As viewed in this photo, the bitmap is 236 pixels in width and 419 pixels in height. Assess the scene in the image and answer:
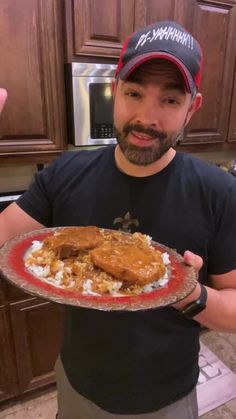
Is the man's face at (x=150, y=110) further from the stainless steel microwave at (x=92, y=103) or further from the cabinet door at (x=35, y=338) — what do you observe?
the cabinet door at (x=35, y=338)

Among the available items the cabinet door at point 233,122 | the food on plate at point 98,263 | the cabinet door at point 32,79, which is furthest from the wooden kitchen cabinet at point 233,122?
the food on plate at point 98,263

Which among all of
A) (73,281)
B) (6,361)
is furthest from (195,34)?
(6,361)

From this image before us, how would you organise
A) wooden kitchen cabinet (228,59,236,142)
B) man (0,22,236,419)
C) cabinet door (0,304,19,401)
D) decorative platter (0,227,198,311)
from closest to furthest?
decorative platter (0,227,198,311) < man (0,22,236,419) < cabinet door (0,304,19,401) < wooden kitchen cabinet (228,59,236,142)

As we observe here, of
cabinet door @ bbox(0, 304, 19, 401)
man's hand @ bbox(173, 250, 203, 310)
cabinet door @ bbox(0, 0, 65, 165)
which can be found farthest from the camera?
cabinet door @ bbox(0, 304, 19, 401)

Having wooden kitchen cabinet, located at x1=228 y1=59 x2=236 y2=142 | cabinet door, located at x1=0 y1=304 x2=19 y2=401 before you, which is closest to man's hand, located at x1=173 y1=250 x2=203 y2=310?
cabinet door, located at x1=0 y1=304 x2=19 y2=401

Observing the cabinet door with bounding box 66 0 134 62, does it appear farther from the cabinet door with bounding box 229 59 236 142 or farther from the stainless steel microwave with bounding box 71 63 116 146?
the cabinet door with bounding box 229 59 236 142

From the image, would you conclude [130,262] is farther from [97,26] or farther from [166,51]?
[97,26]

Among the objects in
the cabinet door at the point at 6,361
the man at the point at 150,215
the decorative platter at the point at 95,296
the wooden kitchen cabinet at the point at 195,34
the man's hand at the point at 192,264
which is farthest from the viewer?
the cabinet door at the point at 6,361
